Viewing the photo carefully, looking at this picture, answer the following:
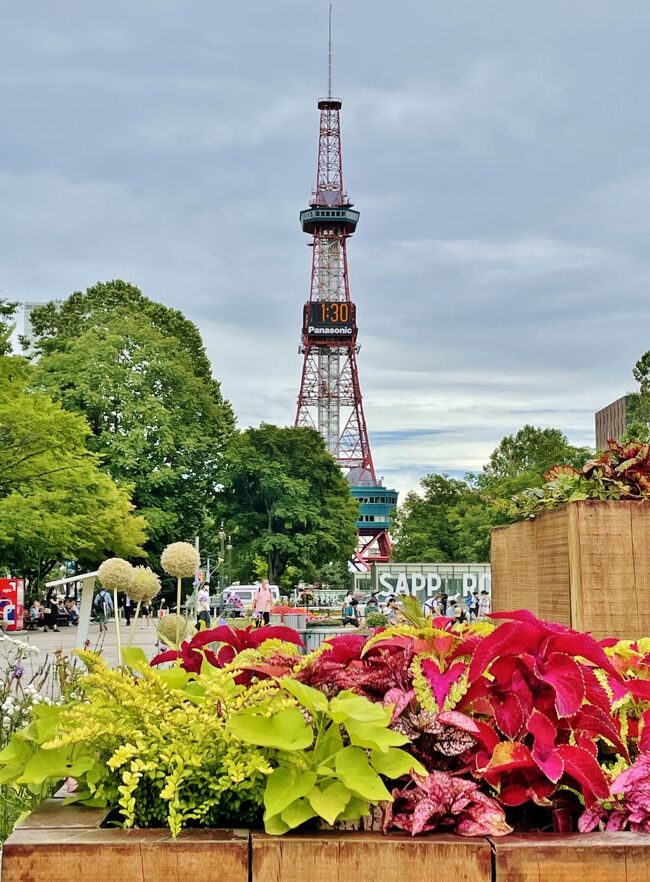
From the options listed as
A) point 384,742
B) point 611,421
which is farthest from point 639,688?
point 611,421

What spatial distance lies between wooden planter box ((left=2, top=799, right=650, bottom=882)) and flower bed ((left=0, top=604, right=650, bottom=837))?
0.05m

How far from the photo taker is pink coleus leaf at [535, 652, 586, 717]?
1.99 m

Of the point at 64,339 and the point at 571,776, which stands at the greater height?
the point at 64,339

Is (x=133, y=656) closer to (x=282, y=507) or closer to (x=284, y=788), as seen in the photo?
(x=284, y=788)

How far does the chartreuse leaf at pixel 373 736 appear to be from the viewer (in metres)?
1.84

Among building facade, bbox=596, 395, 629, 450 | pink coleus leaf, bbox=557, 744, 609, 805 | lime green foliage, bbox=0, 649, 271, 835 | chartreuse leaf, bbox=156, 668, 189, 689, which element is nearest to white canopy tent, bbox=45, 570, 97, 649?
chartreuse leaf, bbox=156, 668, 189, 689

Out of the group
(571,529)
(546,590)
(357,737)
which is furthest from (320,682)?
(546,590)

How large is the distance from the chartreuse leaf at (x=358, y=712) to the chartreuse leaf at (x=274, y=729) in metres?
0.06

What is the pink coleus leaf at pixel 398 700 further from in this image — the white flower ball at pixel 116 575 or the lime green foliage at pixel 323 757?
the white flower ball at pixel 116 575

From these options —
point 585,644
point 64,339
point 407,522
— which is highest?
point 64,339

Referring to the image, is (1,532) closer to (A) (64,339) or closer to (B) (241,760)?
(A) (64,339)

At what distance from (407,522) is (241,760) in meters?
68.5

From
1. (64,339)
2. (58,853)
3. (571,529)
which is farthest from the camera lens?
(64,339)

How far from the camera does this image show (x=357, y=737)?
187 centimetres
